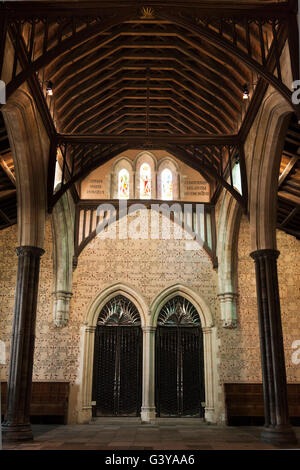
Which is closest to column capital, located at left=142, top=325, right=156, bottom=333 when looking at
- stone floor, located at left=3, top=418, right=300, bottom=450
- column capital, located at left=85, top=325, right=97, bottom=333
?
column capital, located at left=85, top=325, right=97, bottom=333

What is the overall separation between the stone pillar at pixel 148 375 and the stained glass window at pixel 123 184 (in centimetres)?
388

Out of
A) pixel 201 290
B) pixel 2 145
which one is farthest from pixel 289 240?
pixel 2 145

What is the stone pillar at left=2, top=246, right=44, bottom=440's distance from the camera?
295 inches

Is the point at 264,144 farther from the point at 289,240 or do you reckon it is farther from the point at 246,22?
the point at 289,240

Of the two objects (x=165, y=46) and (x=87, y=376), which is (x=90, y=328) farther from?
(x=165, y=46)

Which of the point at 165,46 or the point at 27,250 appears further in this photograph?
the point at 165,46

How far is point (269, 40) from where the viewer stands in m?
7.61

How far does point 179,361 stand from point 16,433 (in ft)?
18.6

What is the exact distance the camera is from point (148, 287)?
12.4 meters

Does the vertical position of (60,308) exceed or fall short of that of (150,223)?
it falls short

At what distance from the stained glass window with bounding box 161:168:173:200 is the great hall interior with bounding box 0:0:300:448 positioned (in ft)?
0.11

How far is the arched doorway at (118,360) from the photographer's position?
464 inches

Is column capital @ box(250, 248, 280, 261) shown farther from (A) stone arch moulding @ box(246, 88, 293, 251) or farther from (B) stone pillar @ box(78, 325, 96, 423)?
(B) stone pillar @ box(78, 325, 96, 423)

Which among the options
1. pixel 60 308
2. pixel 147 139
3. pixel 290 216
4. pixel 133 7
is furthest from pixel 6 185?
pixel 290 216
